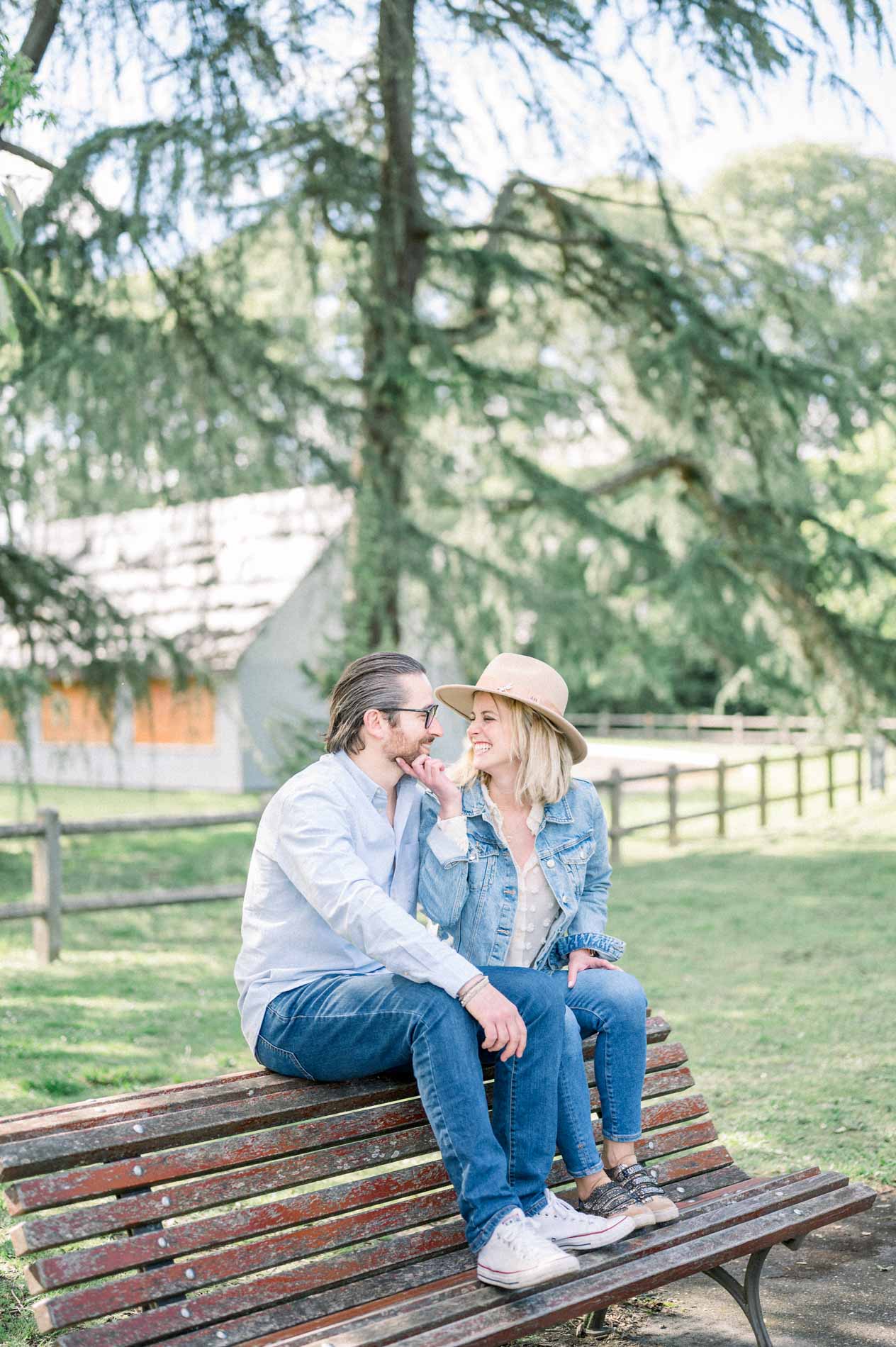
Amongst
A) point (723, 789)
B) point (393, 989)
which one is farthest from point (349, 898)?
point (723, 789)

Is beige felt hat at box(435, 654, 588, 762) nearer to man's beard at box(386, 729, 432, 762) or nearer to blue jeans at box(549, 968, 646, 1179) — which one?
man's beard at box(386, 729, 432, 762)

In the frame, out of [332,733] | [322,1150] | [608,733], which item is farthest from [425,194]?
[608,733]

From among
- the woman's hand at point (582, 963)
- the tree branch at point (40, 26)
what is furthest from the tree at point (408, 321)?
the woman's hand at point (582, 963)

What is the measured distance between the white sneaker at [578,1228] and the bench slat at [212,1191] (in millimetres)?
311

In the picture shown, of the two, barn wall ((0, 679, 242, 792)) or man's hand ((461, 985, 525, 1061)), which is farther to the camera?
barn wall ((0, 679, 242, 792))

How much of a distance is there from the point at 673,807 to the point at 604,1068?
1265 cm

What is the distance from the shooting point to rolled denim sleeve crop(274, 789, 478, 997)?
322 cm

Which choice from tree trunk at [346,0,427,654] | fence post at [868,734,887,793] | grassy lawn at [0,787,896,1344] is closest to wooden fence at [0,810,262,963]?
grassy lawn at [0,787,896,1344]

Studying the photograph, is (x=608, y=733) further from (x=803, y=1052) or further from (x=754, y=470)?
(x=803, y=1052)

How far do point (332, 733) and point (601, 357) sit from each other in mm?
10553

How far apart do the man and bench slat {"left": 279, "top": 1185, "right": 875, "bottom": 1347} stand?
0.25 ft

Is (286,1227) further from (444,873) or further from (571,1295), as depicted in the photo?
(444,873)

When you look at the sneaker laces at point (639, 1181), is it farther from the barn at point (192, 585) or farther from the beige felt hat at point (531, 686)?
the barn at point (192, 585)

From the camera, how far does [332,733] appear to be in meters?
3.72
